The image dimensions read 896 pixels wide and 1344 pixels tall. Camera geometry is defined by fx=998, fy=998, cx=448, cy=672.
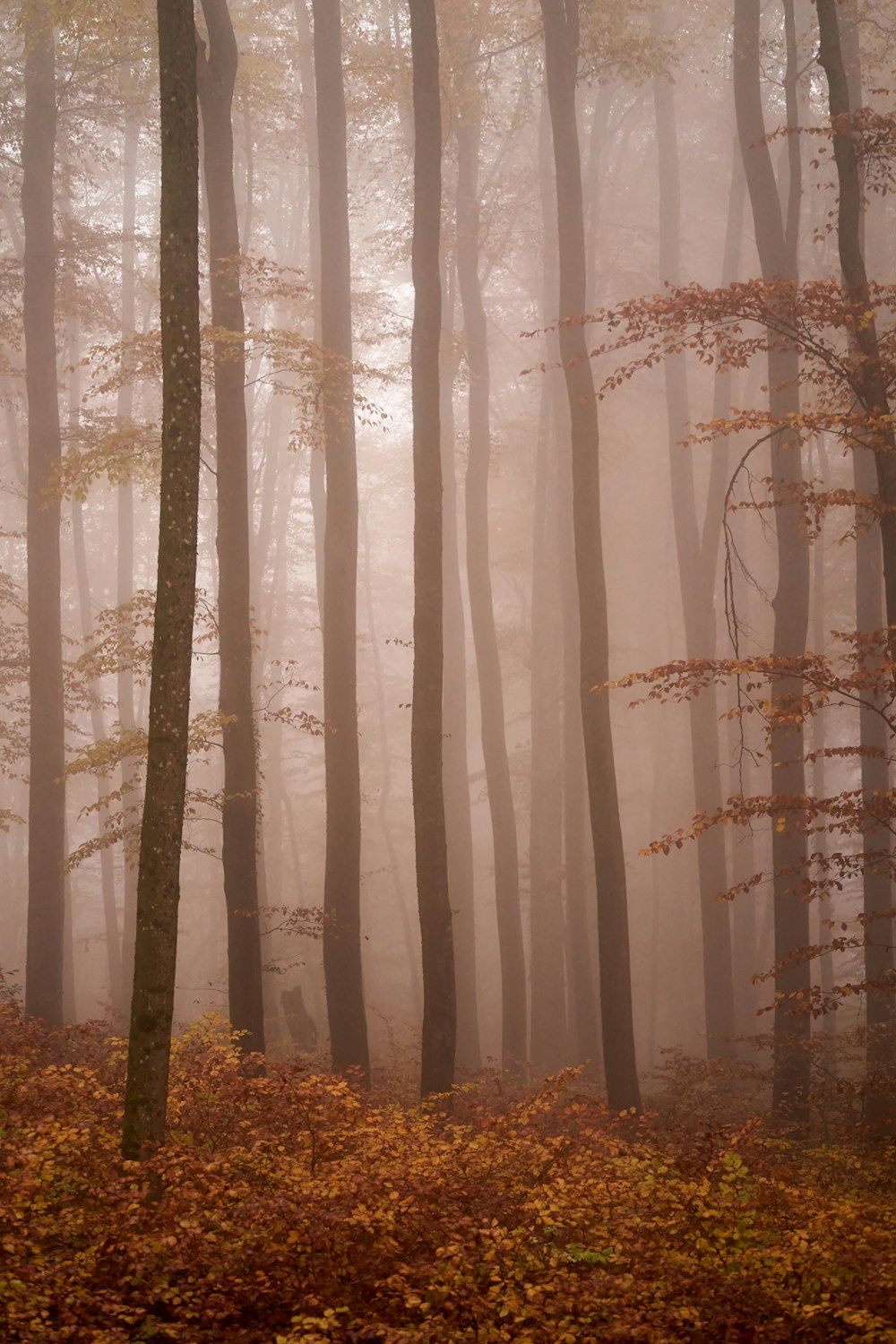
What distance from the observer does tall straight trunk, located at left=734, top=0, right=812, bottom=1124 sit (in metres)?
11.5

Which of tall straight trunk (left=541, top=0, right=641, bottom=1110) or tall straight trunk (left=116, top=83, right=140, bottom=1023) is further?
tall straight trunk (left=116, top=83, right=140, bottom=1023)

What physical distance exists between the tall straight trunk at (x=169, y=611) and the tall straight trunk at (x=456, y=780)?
28.4 feet

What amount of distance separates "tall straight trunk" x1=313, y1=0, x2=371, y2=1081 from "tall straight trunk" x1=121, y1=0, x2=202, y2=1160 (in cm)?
395

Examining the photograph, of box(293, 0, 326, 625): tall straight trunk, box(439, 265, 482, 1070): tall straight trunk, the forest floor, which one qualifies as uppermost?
box(293, 0, 326, 625): tall straight trunk

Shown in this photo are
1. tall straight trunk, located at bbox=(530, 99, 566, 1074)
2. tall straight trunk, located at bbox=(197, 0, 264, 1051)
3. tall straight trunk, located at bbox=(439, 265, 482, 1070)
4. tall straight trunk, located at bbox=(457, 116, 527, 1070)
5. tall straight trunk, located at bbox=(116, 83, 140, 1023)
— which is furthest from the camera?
tall straight trunk, located at bbox=(116, 83, 140, 1023)

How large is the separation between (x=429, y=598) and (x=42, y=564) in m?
6.49

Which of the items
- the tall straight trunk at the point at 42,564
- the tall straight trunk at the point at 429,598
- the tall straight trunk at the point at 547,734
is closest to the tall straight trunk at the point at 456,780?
the tall straight trunk at the point at 547,734

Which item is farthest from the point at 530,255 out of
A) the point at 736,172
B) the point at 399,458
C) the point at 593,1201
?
the point at 593,1201

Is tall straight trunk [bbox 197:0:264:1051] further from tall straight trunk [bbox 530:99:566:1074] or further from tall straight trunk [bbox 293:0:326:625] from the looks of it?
tall straight trunk [bbox 293:0:326:625]

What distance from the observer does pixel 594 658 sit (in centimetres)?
1138

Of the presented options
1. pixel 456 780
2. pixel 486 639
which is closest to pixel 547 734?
pixel 456 780

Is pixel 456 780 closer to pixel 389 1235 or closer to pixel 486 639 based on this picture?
pixel 486 639

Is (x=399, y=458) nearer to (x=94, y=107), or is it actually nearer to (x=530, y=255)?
(x=530, y=255)

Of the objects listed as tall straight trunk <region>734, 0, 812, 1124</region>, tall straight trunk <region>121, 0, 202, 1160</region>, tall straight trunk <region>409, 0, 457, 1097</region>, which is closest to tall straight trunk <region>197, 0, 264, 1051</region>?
tall straight trunk <region>409, 0, 457, 1097</region>
